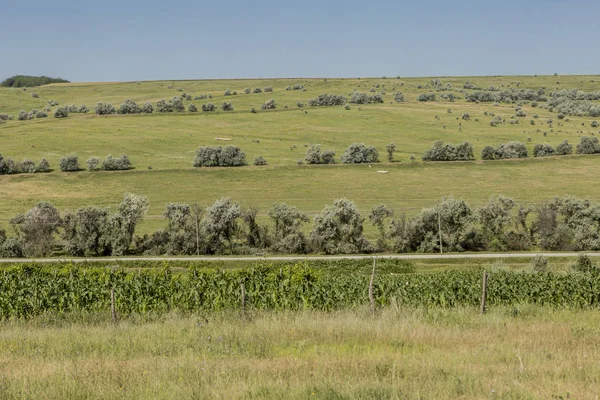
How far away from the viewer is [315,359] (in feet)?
42.3

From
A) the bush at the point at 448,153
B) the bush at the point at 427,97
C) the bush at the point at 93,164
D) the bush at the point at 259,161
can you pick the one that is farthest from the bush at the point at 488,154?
the bush at the point at 427,97

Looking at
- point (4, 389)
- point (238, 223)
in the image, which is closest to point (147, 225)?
point (238, 223)

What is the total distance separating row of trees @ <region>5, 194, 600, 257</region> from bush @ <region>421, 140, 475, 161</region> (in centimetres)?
4219

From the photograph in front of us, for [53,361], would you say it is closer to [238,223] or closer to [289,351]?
[289,351]

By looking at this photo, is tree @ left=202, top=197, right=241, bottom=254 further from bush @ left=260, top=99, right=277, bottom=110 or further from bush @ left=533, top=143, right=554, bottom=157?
bush @ left=260, top=99, right=277, bottom=110

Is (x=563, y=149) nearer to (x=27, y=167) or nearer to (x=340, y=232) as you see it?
(x=340, y=232)

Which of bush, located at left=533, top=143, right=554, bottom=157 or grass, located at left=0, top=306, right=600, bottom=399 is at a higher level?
grass, located at left=0, top=306, right=600, bottom=399

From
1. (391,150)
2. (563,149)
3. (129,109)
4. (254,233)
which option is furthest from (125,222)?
(129,109)

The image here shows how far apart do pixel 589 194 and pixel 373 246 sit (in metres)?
38.0

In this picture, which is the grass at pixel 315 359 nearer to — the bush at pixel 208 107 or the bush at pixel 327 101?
the bush at pixel 208 107

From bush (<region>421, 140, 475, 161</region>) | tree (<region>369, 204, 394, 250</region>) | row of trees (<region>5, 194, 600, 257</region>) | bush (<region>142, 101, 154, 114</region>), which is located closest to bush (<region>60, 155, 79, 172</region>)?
row of trees (<region>5, 194, 600, 257</region>)

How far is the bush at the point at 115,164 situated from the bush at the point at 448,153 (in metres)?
50.6

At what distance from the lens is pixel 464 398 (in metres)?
10.1

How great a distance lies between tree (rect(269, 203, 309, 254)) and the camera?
198 ft
